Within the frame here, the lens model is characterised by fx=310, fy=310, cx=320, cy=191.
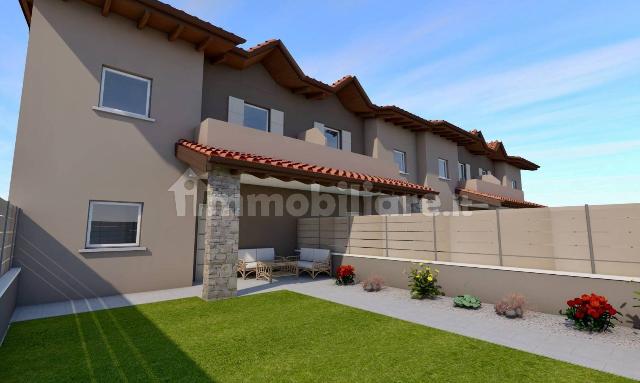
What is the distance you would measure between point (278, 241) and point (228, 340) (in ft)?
26.8

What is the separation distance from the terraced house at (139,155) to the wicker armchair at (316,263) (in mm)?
1573

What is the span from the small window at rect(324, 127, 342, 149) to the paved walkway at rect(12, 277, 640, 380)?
27.1 ft

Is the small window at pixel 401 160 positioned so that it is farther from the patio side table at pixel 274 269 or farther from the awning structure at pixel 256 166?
the patio side table at pixel 274 269

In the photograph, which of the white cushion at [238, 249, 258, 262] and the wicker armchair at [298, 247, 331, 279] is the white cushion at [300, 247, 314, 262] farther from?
the white cushion at [238, 249, 258, 262]

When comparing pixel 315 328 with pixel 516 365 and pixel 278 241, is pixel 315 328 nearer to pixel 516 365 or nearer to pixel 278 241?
pixel 516 365

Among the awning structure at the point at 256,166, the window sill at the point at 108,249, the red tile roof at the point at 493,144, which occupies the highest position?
the red tile roof at the point at 493,144

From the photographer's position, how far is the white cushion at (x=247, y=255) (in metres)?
12.1

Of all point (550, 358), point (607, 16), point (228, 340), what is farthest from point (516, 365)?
point (607, 16)

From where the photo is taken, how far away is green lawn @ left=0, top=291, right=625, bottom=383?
4.34m

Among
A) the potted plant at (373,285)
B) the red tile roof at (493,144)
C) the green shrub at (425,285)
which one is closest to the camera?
the green shrub at (425,285)

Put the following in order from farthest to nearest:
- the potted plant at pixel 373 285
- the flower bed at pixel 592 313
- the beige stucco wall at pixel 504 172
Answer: the beige stucco wall at pixel 504 172 < the potted plant at pixel 373 285 < the flower bed at pixel 592 313

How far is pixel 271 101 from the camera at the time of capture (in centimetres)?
1423

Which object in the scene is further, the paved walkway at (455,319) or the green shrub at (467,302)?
the green shrub at (467,302)

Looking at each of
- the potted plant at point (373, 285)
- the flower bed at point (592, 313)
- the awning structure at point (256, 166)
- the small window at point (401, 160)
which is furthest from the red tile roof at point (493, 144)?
the flower bed at point (592, 313)
